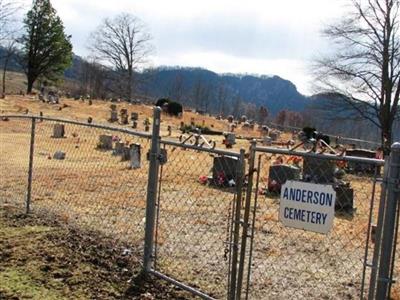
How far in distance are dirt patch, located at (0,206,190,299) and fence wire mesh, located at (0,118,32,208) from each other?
2.11 metres

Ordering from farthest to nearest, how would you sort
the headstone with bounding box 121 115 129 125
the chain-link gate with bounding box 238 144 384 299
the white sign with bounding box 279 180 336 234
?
the headstone with bounding box 121 115 129 125, the chain-link gate with bounding box 238 144 384 299, the white sign with bounding box 279 180 336 234

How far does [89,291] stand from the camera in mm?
5188

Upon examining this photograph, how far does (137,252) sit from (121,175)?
874 centimetres

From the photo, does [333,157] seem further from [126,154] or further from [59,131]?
[59,131]

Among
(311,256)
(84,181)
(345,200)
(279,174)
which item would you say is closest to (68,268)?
(311,256)

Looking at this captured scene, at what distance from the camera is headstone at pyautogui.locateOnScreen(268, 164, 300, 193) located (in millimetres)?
13008

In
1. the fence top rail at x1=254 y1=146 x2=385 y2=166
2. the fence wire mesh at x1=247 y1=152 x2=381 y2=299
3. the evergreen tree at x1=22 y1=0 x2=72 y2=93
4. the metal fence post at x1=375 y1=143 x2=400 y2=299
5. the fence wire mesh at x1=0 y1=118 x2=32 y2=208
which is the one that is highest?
the evergreen tree at x1=22 y1=0 x2=72 y2=93

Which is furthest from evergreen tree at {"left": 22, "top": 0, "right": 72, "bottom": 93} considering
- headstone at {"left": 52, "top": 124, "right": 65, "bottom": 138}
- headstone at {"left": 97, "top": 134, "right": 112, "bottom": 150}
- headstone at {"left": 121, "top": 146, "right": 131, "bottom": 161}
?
headstone at {"left": 121, "top": 146, "right": 131, "bottom": 161}

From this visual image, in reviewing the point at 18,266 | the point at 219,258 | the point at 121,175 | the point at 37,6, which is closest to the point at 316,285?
the point at 219,258

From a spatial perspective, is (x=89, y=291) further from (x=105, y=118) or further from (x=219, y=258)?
(x=105, y=118)

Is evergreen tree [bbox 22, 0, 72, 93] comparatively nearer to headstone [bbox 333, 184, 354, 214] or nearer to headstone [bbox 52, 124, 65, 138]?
headstone [bbox 52, 124, 65, 138]

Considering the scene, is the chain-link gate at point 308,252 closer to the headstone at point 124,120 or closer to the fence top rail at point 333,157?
the fence top rail at point 333,157

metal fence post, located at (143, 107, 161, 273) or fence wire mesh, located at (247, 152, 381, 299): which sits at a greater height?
metal fence post, located at (143, 107, 161, 273)

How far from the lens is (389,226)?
375 centimetres
